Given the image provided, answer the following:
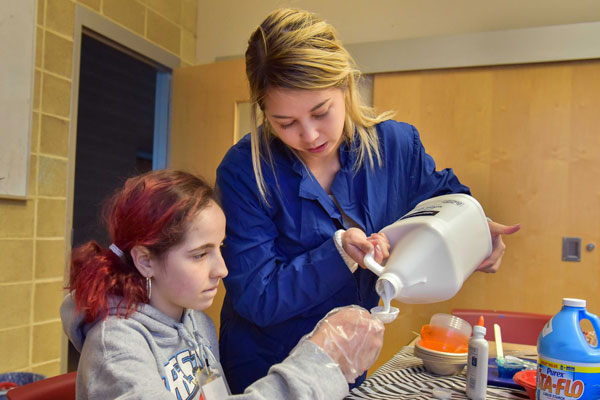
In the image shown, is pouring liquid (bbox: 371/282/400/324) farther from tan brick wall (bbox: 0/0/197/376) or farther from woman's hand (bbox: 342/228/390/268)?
tan brick wall (bbox: 0/0/197/376)

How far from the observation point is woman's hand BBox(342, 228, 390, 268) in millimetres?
891

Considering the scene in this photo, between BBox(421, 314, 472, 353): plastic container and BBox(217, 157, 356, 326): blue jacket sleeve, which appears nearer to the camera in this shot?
BBox(217, 157, 356, 326): blue jacket sleeve

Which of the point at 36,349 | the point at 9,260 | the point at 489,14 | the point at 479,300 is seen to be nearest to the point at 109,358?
the point at 9,260

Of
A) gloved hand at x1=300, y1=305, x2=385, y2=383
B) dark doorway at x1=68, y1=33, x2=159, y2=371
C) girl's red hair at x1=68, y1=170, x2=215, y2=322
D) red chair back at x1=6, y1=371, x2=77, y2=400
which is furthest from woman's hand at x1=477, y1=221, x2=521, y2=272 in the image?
dark doorway at x1=68, y1=33, x2=159, y2=371

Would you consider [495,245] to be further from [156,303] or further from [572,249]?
[572,249]

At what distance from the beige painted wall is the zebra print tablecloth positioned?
6.65 feet

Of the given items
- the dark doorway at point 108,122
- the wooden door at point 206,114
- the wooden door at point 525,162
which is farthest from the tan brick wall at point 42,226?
the wooden door at point 525,162

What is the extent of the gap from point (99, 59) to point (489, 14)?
244 centimetres

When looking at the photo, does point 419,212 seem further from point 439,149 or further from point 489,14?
point 489,14

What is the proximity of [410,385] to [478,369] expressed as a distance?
160 millimetres

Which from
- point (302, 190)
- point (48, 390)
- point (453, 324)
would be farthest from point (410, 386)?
point (48, 390)

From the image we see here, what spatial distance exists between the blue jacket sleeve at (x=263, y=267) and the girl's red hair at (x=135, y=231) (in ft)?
0.36

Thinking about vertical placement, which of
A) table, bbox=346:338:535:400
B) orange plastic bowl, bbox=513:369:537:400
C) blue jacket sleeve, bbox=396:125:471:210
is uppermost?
blue jacket sleeve, bbox=396:125:471:210

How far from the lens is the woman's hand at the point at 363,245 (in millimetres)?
891
